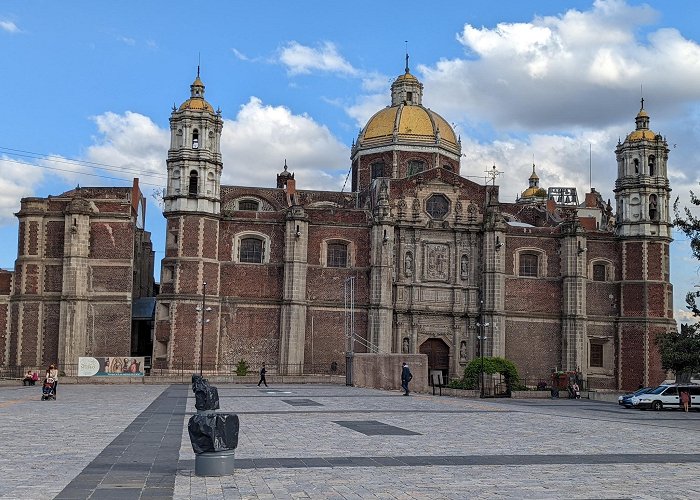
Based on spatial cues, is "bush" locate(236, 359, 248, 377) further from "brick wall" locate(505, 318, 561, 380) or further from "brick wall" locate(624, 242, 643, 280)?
"brick wall" locate(624, 242, 643, 280)

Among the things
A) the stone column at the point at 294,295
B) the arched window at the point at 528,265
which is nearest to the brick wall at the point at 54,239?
the stone column at the point at 294,295

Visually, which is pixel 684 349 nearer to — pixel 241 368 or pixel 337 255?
pixel 337 255

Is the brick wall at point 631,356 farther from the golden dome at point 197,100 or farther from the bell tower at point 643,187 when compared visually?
the golden dome at point 197,100

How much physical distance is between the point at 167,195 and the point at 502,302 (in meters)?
23.8

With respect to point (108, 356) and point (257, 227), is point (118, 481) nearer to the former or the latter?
point (108, 356)

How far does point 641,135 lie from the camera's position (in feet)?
219

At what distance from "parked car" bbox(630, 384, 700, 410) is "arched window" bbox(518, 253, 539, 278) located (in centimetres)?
2227

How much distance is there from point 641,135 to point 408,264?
776 inches

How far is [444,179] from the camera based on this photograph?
6488 cm

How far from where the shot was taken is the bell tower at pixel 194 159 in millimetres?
60250

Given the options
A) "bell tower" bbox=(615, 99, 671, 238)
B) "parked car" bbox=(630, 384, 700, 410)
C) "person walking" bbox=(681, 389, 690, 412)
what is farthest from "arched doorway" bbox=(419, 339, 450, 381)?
"person walking" bbox=(681, 389, 690, 412)

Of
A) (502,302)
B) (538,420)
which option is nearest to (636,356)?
(502,302)

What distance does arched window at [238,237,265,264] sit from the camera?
61.8 meters

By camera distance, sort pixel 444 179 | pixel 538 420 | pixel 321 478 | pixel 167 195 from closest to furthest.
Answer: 1. pixel 321 478
2. pixel 538 420
3. pixel 167 195
4. pixel 444 179
